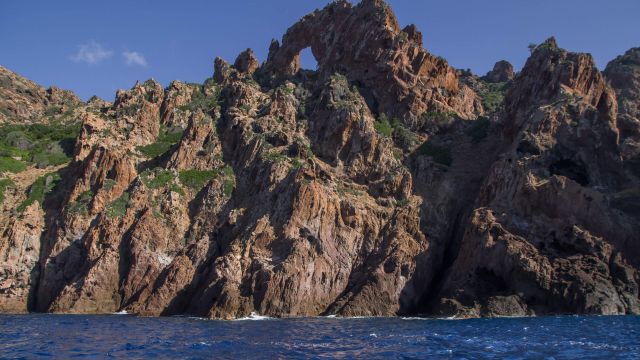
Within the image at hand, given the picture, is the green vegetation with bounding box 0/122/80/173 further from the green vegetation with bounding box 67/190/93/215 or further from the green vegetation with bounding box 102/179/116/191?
the green vegetation with bounding box 102/179/116/191

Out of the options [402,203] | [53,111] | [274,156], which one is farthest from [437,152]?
[53,111]

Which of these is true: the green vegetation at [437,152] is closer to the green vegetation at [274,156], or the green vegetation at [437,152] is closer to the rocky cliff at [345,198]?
the rocky cliff at [345,198]

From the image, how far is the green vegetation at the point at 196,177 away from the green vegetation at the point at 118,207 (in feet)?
26.4

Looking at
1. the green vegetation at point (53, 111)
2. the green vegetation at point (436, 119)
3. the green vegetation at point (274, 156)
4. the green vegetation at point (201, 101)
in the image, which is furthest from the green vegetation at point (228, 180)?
the green vegetation at point (53, 111)

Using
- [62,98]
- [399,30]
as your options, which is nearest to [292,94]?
[399,30]

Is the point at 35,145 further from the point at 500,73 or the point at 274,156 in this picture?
the point at 500,73

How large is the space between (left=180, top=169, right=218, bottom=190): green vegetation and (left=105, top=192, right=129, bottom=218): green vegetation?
8.05 meters

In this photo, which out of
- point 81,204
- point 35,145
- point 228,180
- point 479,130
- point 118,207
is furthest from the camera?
point 35,145

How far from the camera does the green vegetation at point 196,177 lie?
8047 cm

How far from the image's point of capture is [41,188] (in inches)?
3268

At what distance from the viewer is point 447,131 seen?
3600 inches

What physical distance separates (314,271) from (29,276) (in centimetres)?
3679

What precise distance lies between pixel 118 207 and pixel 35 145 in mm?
36798

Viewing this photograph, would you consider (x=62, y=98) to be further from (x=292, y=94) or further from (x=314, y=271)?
(x=314, y=271)
